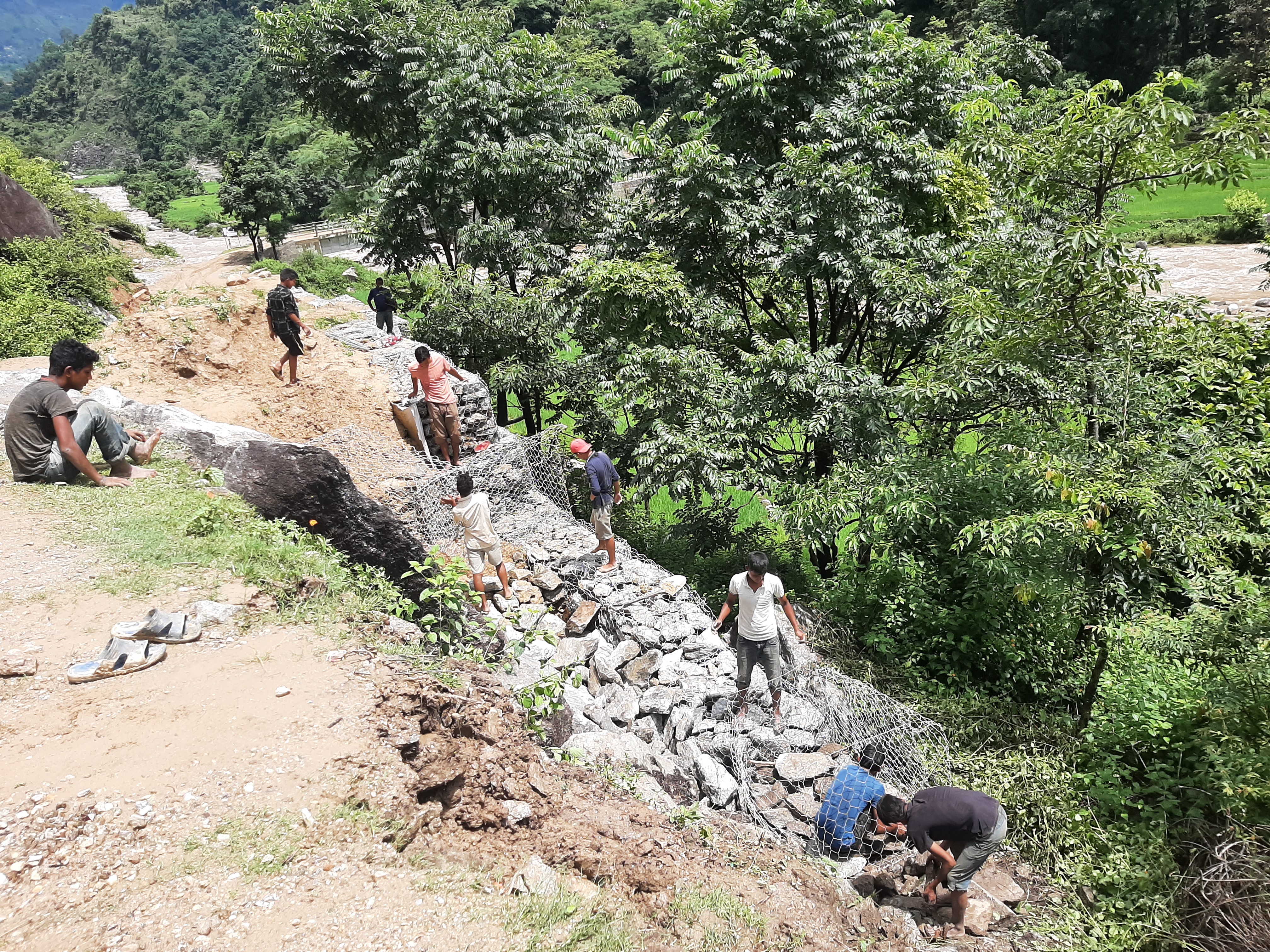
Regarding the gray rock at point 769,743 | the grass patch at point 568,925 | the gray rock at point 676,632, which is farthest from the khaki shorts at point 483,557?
the grass patch at point 568,925

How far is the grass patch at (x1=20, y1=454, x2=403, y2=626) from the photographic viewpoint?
5.26m

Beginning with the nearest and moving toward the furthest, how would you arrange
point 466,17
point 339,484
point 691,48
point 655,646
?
point 339,484 < point 655,646 < point 691,48 < point 466,17

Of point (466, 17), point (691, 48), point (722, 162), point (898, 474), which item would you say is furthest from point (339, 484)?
point (466, 17)

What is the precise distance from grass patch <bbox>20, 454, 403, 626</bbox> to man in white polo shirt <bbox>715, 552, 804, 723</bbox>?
276cm

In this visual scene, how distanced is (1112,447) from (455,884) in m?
5.39

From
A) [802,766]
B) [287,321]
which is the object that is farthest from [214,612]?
[287,321]

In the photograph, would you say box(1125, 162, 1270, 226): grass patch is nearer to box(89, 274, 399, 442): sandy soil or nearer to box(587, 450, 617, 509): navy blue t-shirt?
box(587, 450, 617, 509): navy blue t-shirt

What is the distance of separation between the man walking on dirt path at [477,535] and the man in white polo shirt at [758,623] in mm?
2353

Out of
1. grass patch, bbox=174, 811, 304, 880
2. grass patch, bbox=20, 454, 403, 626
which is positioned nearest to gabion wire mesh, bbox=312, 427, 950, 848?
grass patch, bbox=20, 454, 403, 626

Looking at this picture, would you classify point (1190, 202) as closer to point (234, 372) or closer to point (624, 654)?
point (624, 654)

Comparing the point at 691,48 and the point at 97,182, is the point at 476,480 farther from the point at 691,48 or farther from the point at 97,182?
the point at 97,182

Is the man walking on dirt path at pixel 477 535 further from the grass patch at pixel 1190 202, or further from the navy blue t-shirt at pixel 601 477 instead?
the grass patch at pixel 1190 202

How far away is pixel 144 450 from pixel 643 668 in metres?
5.19

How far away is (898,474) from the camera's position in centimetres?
715
